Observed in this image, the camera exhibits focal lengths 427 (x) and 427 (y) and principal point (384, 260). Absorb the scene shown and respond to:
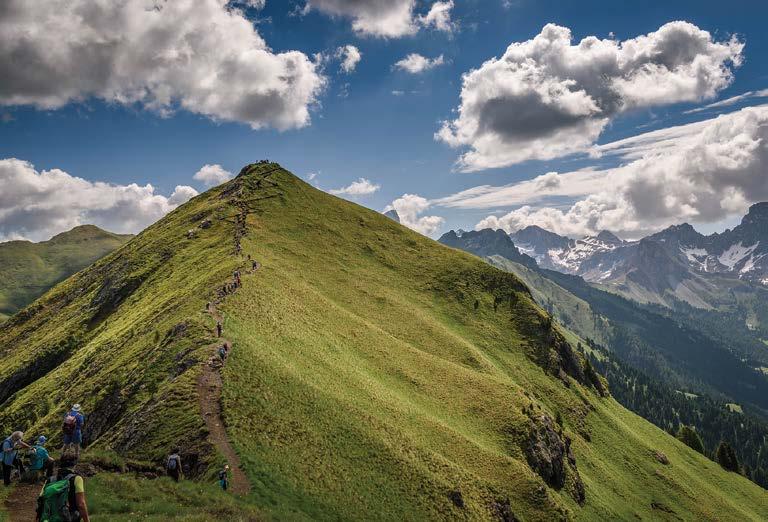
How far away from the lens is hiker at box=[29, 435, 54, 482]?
2366cm

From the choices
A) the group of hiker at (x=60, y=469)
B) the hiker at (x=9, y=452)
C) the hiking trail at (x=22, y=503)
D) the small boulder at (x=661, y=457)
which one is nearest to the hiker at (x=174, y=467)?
the group of hiker at (x=60, y=469)

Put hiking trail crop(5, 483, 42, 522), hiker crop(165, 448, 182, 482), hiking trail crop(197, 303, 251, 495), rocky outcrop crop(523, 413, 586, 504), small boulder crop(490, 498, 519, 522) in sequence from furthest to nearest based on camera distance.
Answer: rocky outcrop crop(523, 413, 586, 504)
small boulder crop(490, 498, 519, 522)
hiking trail crop(197, 303, 251, 495)
hiker crop(165, 448, 182, 482)
hiking trail crop(5, 483, 42, 522)

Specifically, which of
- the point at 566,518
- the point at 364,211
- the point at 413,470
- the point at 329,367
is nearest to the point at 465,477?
the point at 413,470

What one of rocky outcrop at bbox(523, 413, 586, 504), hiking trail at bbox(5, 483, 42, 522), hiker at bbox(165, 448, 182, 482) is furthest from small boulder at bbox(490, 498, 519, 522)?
hiking trail at bbox(5, 483, 42, 522)

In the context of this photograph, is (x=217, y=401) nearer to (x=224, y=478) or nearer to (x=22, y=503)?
(x=224, y=478)

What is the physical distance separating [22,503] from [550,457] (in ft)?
212

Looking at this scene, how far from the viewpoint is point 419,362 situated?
245 feet

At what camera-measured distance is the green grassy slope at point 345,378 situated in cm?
4128

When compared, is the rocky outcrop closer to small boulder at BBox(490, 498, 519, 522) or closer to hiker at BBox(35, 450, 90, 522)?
small boulder at BBox(490, 498, 519, 522)

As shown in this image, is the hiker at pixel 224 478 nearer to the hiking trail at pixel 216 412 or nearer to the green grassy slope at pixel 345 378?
the hiking trail at pixel 216 412

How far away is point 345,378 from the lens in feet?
187

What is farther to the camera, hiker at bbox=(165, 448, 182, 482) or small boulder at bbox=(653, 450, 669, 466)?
small boulder at bbox=(653, 450, 669, 466)

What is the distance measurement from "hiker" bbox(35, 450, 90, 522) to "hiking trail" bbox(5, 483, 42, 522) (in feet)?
42.5

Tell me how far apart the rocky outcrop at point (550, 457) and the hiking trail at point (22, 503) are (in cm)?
5763
